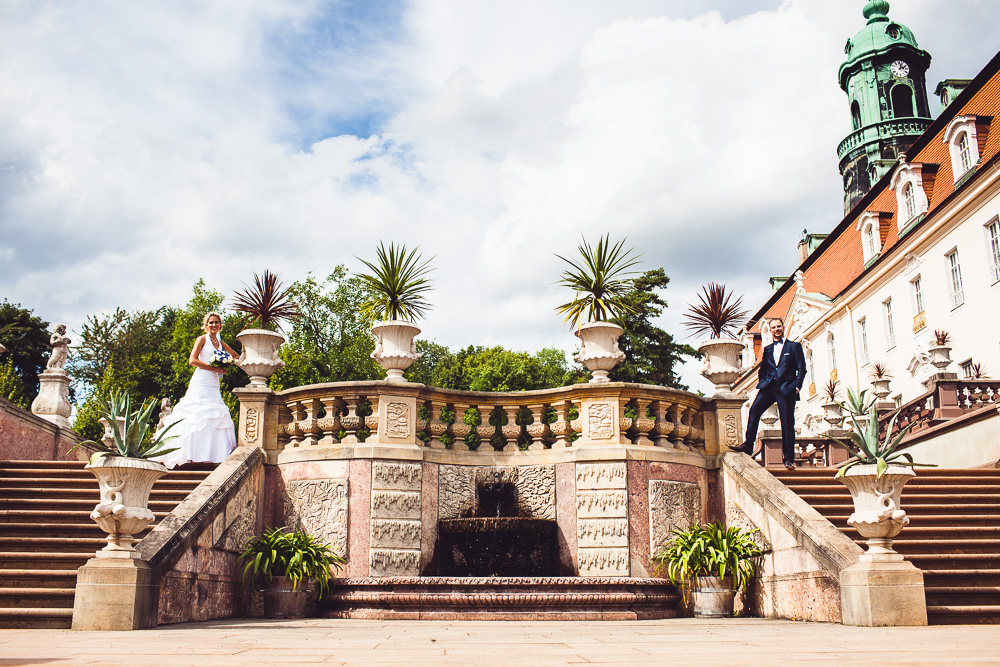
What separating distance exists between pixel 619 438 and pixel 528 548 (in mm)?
1991

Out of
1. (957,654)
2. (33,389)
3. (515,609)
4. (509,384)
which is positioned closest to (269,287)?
(515,609)

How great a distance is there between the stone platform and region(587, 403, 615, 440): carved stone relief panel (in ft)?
7.37

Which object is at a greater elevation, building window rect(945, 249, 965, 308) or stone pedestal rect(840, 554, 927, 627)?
building window rect(945, 249, 965, 308)

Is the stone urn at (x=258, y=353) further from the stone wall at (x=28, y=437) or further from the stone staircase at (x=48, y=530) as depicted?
the stone wall at (x=28, y=437)

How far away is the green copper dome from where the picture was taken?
47.2 m

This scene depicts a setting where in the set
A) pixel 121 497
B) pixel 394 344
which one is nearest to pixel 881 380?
pixel 394 344

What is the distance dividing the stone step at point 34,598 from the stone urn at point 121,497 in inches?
29.7

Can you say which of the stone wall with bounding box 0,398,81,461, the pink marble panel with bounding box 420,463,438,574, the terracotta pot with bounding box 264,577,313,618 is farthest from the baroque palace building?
the stone wall with bounding box 0,398,81,461

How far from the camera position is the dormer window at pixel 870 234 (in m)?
32.6

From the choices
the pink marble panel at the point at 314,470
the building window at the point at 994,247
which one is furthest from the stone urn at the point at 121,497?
the building window at the point at 994,247

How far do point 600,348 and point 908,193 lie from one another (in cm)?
2374

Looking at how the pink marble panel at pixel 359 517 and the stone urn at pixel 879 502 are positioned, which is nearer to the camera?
the stone urn at pixel 879 502

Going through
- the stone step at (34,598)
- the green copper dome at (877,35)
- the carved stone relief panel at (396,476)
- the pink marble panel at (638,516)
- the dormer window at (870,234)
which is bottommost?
the stone step at (34,598)

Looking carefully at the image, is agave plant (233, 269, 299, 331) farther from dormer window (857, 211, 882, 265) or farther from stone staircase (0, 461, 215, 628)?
dormer window (857, 211, 882, 265)
